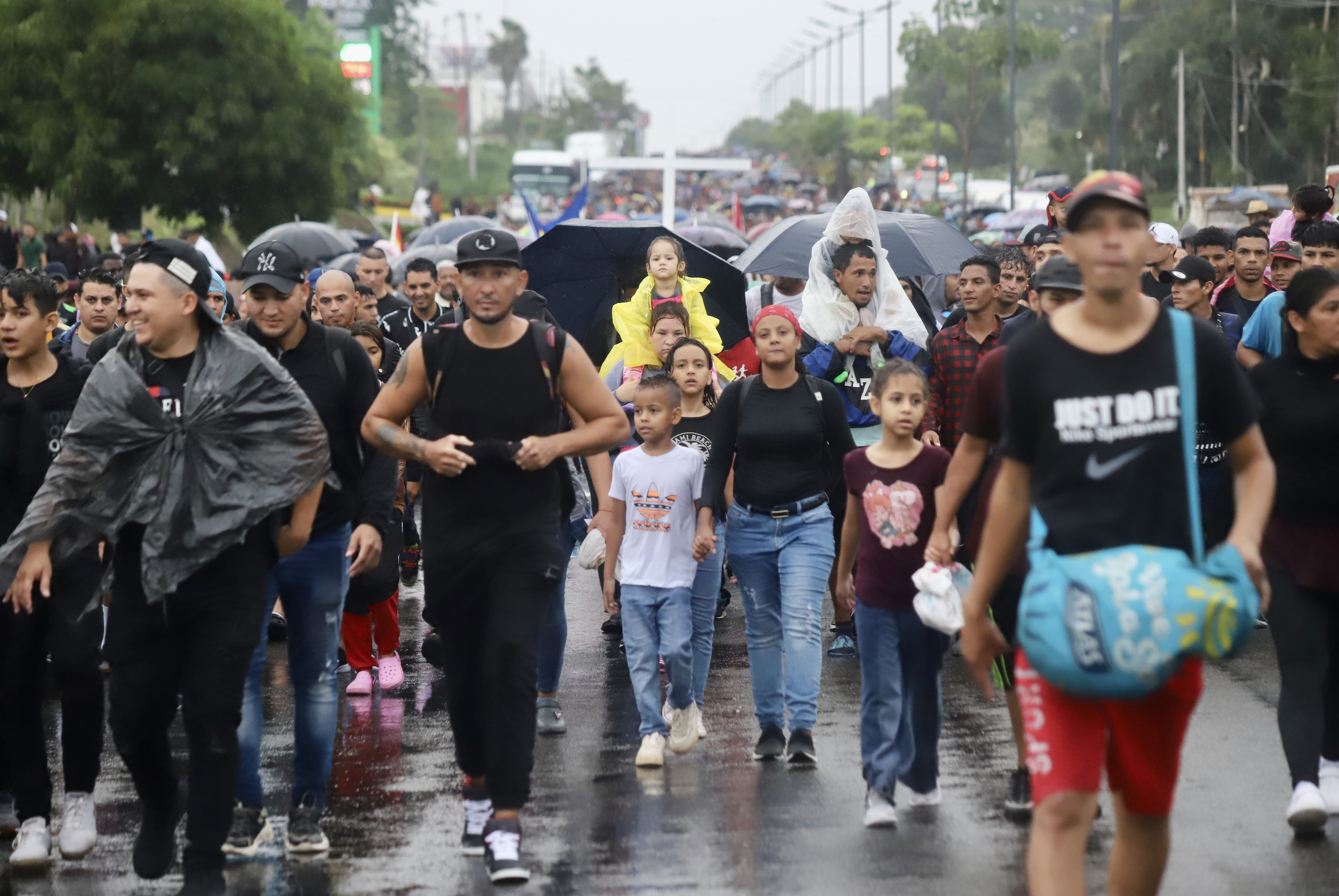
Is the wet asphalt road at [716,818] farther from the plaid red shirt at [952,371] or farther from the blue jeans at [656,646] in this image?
the plaid red shirt at [952,371]

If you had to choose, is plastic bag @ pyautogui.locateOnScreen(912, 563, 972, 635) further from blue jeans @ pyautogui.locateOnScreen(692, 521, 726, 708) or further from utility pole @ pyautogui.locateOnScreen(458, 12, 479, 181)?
utility pole @ pyautogui.locateOnScreen(458, 12, 479, 181)

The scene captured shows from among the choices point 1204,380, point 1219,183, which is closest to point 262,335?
point 1204,380

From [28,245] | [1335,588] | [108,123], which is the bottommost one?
[1335,588]

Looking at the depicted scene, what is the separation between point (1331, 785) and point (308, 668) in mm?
3673

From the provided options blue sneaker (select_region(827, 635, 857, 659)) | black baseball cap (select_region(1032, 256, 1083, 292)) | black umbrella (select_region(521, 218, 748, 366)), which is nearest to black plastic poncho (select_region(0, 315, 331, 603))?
black baseball cap (select_region(1032, 256, 1083, 292))

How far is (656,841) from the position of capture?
A: 231 inches

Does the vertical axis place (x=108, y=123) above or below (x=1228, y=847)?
above

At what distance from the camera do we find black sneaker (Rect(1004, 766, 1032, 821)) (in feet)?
19.7

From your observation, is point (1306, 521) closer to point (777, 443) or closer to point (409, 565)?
point (777, 443)

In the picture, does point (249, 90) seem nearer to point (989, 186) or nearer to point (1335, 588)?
point (1335, 588)

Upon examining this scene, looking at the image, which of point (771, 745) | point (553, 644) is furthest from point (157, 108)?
point (771, 745)

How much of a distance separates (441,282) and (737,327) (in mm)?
4093

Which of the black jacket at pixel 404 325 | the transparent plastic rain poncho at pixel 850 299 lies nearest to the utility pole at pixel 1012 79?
the black jacket at pixel 404 325

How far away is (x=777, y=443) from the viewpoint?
6.98 m
